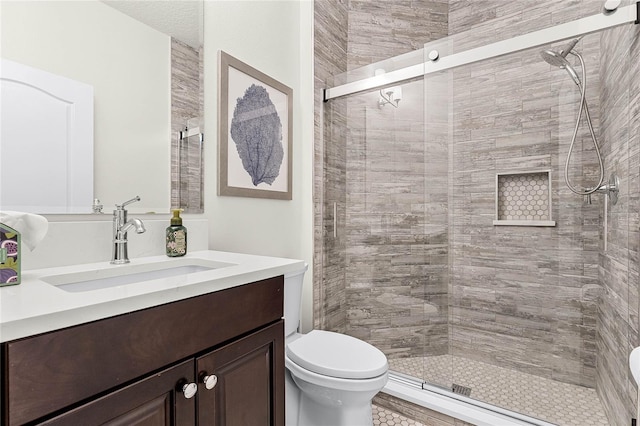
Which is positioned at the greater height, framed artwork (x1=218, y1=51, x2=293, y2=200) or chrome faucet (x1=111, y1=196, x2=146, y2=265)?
framed artwork (x1=218, y1=51, x2=293, y2=200)

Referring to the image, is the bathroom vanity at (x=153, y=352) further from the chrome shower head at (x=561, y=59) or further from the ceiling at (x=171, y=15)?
the chrome shower head at (x=561, y=59)

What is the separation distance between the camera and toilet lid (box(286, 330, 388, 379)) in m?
1.34

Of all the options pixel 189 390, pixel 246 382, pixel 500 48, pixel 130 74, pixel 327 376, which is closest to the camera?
pixel 189 390

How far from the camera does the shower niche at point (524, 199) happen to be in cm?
195

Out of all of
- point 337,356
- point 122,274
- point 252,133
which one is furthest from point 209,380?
point 252,133

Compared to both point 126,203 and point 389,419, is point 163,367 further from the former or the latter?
point 389,419

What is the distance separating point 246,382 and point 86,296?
47cm

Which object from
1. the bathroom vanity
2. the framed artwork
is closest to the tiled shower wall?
the framed artwork

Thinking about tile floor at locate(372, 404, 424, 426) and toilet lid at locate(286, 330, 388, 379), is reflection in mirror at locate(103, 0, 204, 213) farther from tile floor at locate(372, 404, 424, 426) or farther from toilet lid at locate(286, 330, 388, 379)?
tile floor at locate(372, 404, 424, 426)

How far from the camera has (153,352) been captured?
718 mm

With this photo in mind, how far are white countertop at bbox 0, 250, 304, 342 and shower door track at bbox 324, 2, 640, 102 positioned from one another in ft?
4.89

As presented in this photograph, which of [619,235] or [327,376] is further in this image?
[619,235]

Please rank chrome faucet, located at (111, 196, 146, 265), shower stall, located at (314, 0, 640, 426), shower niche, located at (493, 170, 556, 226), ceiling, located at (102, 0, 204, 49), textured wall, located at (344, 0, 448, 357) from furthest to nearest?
textured wall, located at (344, 0, 448, 357)
shower niche, located at (493, 170, 556, 226)
shower stall, located at (314, 0, 640, 426)
ceiling, located at (102, 0, 204, 49)
chrome faucet, located at (111, 196, 146, 265)

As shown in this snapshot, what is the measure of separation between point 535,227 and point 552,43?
95 cm
